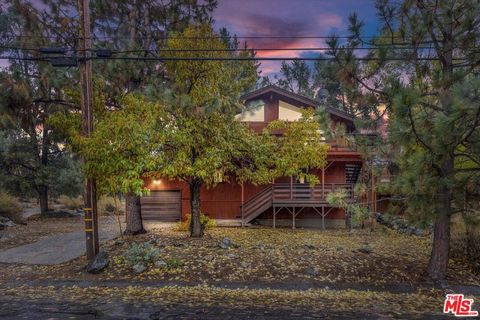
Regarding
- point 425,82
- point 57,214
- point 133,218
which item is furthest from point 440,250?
point 57,214

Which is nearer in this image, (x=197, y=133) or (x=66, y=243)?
(x=197, y=133)

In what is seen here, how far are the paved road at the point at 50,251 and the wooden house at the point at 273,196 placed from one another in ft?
20.4

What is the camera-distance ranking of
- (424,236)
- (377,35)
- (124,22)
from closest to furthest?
(377,35)
(124,22)
(424,236)

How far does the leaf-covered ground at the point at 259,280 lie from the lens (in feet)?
25.8

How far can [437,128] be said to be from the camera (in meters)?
6.93

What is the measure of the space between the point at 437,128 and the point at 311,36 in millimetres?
6442

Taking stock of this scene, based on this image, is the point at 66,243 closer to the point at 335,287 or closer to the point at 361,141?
the point at 335,287

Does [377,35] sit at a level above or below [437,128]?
above

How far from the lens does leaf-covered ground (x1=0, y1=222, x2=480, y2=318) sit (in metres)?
7.86

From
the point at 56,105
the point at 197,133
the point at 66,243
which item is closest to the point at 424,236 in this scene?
the point at 197,133

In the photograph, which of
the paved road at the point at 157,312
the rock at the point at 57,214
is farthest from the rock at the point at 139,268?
the rock at the point at 57,214

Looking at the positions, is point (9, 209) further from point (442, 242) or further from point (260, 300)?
point (442, 242)

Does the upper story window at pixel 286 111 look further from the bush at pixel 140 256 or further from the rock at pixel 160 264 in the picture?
the rock at pixel 160 264

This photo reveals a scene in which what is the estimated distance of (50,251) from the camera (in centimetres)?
1352
